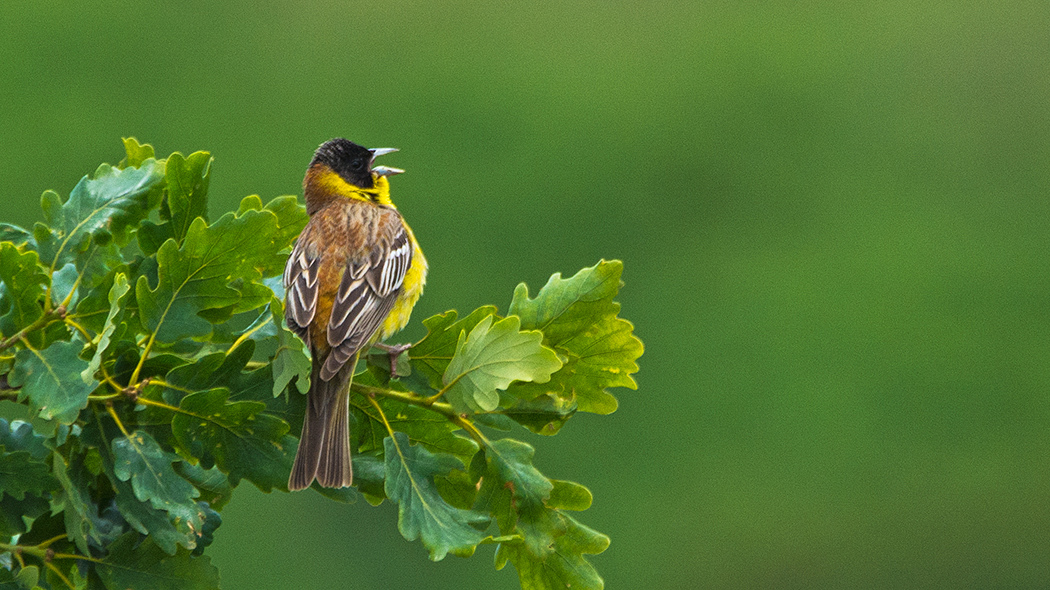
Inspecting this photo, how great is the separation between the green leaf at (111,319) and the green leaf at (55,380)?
11 millimetres

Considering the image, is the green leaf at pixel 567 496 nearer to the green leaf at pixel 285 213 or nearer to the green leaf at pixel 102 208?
the green leaf at pixel 285 213

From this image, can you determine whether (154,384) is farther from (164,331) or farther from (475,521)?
(475,521)

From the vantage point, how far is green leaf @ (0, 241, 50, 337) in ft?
4.00

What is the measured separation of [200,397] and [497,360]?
0.32 metres

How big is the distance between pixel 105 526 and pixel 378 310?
0.72 metres

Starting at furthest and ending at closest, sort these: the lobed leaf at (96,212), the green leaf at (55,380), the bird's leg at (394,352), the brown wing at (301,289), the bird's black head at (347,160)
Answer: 1. the bird's black head at (347,160)
2. the brown wing at (301,289)
3. the bird's leg at (394,352)
4. the lobed leaf at (96,212)
5. the green leaf at (55,380)

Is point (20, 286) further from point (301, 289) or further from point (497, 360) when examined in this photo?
point (301, 289)

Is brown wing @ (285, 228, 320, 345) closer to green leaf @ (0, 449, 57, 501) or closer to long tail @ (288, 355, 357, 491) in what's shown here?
long tail @ (288, 355, 357, 491)

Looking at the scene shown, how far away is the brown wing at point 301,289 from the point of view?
1855 millimetres

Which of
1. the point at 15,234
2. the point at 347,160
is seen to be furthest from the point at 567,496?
the point at 347,160

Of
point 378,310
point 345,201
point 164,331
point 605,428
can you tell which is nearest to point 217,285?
point 164,331

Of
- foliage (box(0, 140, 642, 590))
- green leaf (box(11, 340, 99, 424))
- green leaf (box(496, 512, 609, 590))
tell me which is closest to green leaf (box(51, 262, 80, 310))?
foliage (box(0, 140, 642, 590))

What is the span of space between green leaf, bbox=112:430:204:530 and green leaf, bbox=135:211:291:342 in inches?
4.9

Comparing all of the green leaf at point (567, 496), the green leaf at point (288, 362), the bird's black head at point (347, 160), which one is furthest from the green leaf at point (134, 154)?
the bird's black head at point (347, 160)
